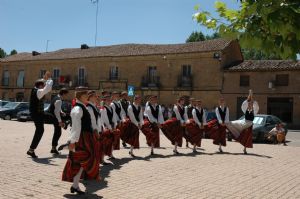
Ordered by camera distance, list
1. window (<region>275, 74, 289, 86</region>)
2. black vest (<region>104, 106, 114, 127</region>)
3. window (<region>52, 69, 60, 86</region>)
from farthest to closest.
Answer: window (<region>52, 69, 60, 86</region>), window (<region>275, 74, 289, 86</region>), black vest (<region>104, 106, 114, 127</region>)

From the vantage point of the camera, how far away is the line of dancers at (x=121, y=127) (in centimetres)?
702

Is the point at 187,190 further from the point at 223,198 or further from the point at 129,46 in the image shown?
the point at 129,46

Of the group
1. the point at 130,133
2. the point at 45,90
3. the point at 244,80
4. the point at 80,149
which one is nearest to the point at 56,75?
the point at 244,80

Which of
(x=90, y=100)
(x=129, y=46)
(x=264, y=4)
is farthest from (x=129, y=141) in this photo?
(x=129, y=46)

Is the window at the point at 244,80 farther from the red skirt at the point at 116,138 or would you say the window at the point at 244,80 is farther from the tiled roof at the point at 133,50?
the red skirt at the point at 116,138

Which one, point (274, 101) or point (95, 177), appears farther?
point (274, 101)

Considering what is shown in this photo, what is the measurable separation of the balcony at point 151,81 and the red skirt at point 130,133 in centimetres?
3014

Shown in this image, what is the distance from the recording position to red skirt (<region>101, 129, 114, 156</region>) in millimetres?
10392

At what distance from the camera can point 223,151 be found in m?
14.1

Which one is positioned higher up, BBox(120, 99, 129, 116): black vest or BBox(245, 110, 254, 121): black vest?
BBox(120, 99, 129, 116): black vest

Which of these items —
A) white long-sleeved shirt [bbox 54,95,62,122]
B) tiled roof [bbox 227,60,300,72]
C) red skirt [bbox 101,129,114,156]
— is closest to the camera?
red skirt [bbox 101,129,114,156]

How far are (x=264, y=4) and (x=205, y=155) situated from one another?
873cm

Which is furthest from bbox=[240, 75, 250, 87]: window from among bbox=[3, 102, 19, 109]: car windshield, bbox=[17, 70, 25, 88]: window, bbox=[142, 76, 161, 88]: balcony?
bbox=[17, 70, 25, 88]: window

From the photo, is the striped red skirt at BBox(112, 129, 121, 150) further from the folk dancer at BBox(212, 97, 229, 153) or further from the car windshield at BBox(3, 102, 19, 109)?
the car windshield at BBox(3, 102, 19, 109)
